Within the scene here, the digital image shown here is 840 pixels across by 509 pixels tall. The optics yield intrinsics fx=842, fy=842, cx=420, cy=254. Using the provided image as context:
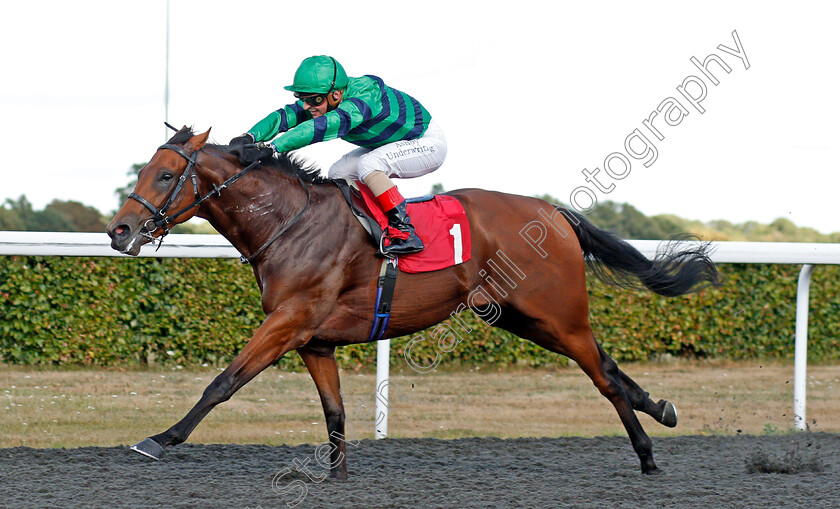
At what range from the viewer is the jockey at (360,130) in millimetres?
3512

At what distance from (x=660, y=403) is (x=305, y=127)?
2249 mm

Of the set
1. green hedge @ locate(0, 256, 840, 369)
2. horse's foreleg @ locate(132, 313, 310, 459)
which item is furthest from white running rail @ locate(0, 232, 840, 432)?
green hedge @ locate(0, 256, 840, 369)

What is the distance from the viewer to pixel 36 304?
5785 mm

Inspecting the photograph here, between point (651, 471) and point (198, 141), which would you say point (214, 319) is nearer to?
point (198, 141)

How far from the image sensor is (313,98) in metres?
3.67

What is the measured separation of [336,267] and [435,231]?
0.50 meters

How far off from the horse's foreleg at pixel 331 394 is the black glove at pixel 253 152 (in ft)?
2.86

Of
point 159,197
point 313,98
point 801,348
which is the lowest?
point 801,348

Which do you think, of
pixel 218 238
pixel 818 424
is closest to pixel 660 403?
pixel 818 424

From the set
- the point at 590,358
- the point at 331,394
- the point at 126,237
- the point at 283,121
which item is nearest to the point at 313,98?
the point at 283,121

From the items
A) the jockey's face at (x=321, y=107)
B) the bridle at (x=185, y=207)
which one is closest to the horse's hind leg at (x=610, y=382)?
the bridle at (x=185, y=207)

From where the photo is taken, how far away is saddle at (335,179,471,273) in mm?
3719

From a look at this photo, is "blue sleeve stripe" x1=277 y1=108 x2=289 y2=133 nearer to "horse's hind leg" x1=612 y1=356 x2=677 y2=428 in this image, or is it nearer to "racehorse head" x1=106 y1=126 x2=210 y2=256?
"racehorse head" x1=106 y1=126 x2=210 y2=256

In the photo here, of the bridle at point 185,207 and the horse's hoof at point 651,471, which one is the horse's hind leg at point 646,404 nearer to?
the horse's hoof at point 651,471
